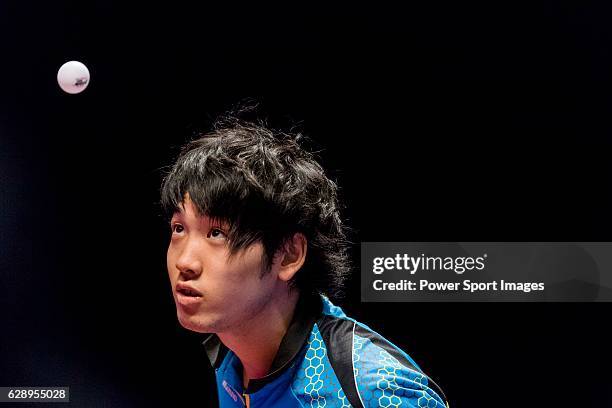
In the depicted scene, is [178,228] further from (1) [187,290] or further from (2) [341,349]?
(2) [341,349]

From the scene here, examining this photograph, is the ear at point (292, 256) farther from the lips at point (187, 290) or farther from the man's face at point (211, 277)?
the lips at point (187, 290)

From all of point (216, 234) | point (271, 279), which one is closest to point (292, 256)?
point (271, 279)

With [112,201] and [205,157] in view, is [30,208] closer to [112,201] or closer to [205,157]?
[112,201]

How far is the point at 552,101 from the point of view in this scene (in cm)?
255

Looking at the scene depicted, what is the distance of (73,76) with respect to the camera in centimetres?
257

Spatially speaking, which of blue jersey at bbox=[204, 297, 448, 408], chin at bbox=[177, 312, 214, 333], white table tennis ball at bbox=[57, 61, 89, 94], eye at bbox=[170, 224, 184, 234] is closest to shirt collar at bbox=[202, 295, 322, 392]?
blue jersey at bbox=[204, 297, 448, 408]

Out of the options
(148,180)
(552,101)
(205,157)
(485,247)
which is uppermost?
(552,101)

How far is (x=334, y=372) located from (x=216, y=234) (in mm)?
337

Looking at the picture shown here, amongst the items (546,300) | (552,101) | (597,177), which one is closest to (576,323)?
(546,300)

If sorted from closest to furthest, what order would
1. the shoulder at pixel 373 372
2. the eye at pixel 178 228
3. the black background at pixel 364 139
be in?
the shoulder at pixel 373 372
the eye at pixel 178 228
the black background at pixel 364 139

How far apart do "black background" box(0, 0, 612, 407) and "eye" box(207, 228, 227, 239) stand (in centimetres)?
105

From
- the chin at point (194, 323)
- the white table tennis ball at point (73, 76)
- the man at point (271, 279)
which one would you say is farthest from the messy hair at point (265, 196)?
the white table tennis ball at point (73, 76)

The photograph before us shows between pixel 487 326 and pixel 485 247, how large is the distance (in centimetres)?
25

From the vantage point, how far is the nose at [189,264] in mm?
1510
